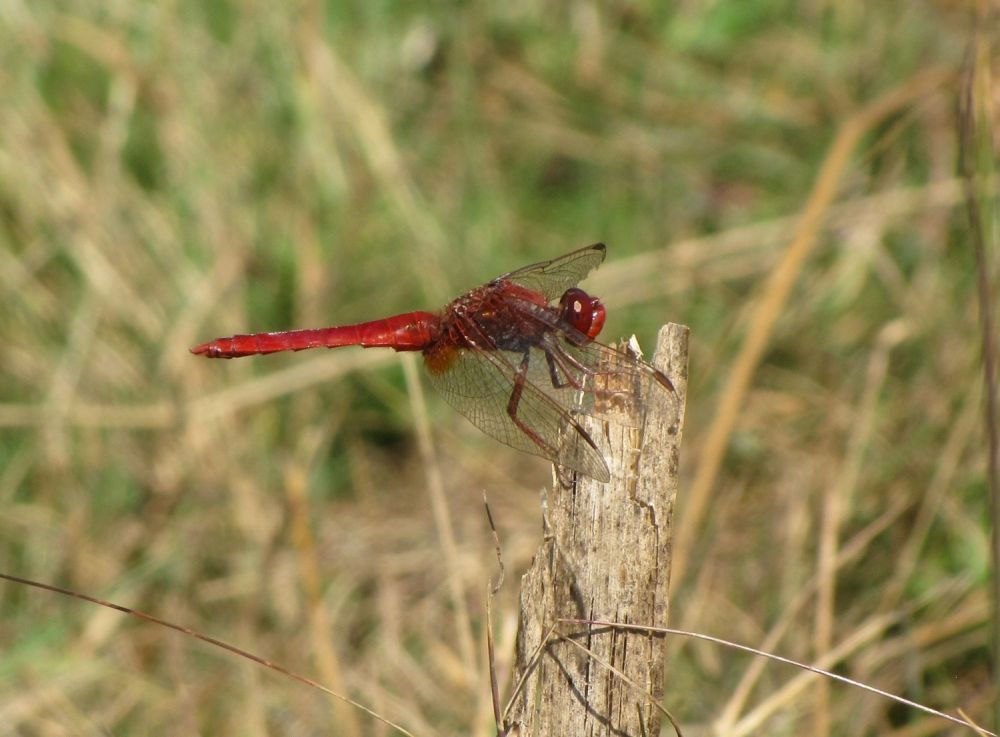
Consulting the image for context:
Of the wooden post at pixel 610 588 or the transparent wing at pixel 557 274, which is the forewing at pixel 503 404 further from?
the transparent wing at pixel 557 274

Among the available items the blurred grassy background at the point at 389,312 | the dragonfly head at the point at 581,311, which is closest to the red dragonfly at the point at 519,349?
the dragonfly head at the point at 581,311

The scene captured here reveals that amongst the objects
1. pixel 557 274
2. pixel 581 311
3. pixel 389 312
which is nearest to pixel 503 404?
pixel 581 311

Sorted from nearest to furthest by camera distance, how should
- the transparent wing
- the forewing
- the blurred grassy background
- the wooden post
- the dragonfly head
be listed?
the wooden post
the forewing
the dragonfly head
the transparent wing
the blurred grassy background

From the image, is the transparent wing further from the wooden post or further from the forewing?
A: the wooden post

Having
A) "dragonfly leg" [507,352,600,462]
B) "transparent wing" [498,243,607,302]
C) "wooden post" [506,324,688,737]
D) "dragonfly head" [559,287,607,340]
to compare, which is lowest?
"wooden post" [506,324,688,737]

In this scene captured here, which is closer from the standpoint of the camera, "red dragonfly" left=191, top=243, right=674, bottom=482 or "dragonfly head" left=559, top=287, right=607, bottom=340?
"red dragonfly" left=191, top=243, right=674, bottom=482

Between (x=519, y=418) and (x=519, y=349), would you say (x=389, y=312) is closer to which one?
(x=519, y=349)

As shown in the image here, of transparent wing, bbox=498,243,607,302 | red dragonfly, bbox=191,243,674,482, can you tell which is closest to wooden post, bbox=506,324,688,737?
red dragonfly, bbox=191,243,674,482

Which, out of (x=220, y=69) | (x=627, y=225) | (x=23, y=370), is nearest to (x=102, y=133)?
(x=220, y=69)

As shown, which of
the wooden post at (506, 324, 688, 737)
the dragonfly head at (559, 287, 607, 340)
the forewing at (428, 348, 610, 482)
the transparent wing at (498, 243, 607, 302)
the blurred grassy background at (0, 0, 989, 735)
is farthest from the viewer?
the blurred grassy background at (0, 0, 989, 735)
